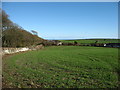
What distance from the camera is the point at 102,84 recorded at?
531cm

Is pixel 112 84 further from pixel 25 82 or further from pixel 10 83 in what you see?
pixel 10 83

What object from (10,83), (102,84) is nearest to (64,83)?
(102,84)

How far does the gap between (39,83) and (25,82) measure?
2.43 ft

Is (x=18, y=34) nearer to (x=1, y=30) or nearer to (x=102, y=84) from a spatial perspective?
(x=1, y=30)

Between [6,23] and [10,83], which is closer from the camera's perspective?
[10,83]

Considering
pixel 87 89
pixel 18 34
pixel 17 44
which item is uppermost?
pixel 18 34

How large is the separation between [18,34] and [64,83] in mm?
23261

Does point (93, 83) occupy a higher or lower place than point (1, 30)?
lower

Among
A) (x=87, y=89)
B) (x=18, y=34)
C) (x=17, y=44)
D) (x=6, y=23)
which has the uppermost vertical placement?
(x=6, y=23)

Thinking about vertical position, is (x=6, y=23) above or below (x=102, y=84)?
above

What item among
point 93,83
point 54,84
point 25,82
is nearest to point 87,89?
point 93,83

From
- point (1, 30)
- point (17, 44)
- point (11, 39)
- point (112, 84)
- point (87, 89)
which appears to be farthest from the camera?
point (17, 44)

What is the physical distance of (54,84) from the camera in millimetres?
5293

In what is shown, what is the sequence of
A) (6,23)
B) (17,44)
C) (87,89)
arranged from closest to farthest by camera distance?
(87,89)
(6,23)
(17,44)
